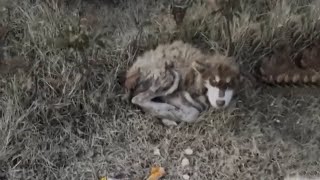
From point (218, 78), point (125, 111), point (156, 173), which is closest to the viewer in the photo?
point (218, 78)

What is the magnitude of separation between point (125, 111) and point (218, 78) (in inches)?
23.4

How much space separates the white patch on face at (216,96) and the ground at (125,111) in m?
0.16

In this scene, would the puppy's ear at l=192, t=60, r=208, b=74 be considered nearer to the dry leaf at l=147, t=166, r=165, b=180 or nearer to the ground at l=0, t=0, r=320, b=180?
the ground at l=0, t=0, r=320, b=180

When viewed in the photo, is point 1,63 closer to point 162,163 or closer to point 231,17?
point 162,163

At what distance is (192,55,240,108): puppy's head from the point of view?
124 inches

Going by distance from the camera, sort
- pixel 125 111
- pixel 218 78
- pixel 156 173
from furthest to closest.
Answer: pixel 125 111
pixel 156 173
pixel 218 78

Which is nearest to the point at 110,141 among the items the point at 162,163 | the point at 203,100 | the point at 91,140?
the point at 91,140

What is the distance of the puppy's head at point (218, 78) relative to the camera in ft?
10.3

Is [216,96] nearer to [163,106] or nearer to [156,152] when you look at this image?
[163,106]

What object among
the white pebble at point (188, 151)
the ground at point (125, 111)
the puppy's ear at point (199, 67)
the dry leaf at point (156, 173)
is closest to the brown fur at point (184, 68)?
the puppy's ear at point (199, 67)

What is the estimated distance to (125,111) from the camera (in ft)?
11.1

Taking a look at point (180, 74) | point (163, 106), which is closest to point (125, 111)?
point (163, 106)

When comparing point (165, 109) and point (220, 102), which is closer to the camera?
point (220, 102)

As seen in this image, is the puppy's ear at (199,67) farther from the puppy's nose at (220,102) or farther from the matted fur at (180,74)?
the puppy's nose at (220,102)
